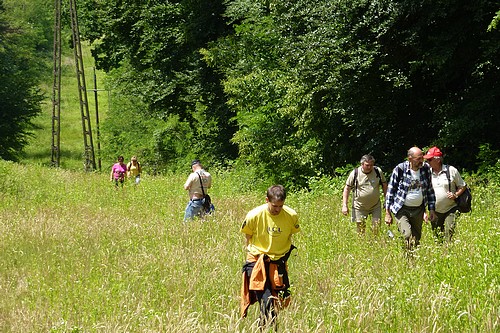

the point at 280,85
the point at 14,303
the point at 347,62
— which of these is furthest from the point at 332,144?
the point at 14,303

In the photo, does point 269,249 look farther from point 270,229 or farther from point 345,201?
point 345,201

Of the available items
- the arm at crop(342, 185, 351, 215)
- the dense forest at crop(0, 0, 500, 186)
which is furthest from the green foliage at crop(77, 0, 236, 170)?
the arm at crop(342, 185, 351, 215)

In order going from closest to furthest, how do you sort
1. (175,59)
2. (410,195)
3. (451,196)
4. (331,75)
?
(410,195) < (451,196) < (331,75) < (175,59)

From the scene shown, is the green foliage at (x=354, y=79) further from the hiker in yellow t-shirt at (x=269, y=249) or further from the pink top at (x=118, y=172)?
the hiker in yellow t-shirt at (x=269, y=249)

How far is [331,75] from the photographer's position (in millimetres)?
20641

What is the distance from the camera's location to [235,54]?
30953mm

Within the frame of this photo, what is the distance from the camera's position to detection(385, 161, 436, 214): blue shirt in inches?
414

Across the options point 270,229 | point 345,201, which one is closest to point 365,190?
point 345,201

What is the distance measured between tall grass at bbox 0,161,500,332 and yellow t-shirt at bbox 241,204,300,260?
0.65 m

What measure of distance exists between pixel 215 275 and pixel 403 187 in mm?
2715

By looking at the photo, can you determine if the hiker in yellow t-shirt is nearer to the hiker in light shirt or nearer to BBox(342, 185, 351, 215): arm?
BBox(342, 185, 351, 215): arm

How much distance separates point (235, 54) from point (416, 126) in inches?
431

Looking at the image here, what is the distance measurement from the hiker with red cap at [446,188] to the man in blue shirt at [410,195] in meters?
0.27

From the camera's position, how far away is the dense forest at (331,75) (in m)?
19.0
